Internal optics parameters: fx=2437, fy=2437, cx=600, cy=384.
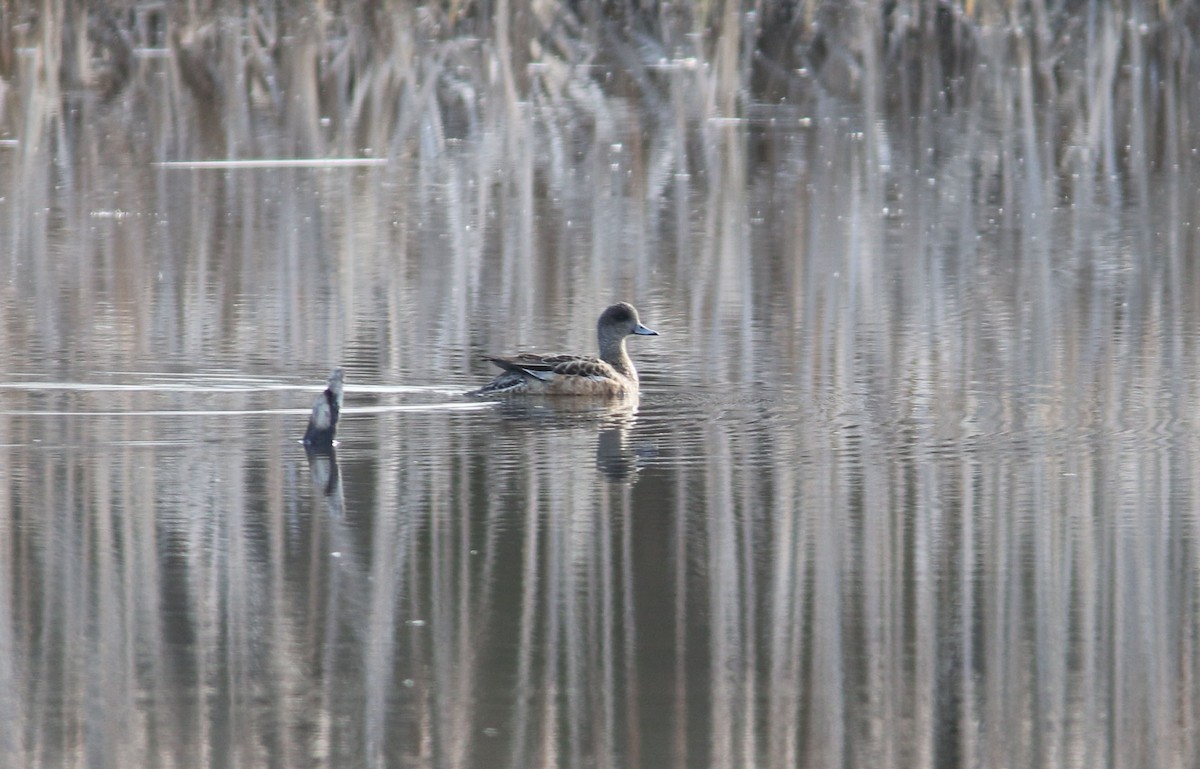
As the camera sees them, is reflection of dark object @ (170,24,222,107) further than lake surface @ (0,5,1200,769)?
Yes

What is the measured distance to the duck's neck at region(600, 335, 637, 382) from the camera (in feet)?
34.2

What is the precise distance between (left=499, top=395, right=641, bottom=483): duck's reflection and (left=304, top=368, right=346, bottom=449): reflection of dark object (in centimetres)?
93

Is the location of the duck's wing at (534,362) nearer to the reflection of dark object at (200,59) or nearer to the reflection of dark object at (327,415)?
the reflection of dark object at (327,415)

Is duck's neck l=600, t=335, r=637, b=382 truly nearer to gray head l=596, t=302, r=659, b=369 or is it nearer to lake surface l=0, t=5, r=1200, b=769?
gray head l=596, t=302, r=659, b=369

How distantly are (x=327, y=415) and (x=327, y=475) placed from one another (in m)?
0.42

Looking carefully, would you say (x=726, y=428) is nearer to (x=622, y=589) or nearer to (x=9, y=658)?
(x=622, y=589)

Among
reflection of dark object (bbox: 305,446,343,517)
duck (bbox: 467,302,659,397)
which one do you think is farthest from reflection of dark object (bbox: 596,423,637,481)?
reflection of dark object (bbox: 305,446,343,517)

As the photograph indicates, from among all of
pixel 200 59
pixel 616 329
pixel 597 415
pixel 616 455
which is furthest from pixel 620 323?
pixel 200 59

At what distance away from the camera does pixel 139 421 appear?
9.12 meters

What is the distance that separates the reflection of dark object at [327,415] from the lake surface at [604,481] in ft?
0.48

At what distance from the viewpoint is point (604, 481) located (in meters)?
8.05

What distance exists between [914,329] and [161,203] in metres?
7.11

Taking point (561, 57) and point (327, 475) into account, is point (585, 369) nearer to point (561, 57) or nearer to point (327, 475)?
point (327, 475)

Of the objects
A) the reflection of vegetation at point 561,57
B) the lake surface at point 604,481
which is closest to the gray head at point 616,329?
the lake surface at point 604,481
